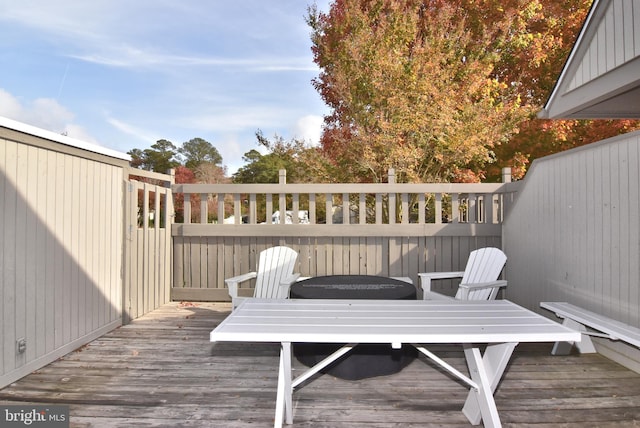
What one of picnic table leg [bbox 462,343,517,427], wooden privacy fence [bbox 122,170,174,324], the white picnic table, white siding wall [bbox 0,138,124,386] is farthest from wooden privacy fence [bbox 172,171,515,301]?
picnic table leg [bbox 462,343,517,427]

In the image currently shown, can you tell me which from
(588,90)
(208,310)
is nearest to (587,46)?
(588,90)

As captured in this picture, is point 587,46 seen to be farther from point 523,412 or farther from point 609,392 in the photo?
point 523,412

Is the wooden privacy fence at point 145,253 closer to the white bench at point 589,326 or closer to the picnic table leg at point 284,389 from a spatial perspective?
the picnic table leg at point 284,389

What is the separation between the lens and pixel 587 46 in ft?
10.5

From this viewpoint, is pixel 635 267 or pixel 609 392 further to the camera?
pixel 635 267

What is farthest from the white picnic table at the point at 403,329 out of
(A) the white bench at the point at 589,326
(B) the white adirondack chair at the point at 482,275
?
(B) the white adirondack chair at the point at 482,275

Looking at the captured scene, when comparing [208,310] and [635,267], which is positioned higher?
[635,267]

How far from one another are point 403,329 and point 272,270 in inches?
85.8

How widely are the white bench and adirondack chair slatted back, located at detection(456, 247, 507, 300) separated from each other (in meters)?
0.45

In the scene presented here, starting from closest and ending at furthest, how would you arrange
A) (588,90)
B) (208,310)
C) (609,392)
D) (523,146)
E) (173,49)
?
(609,392) < (588,90) < (208,310) < (523,146) < (173,49)

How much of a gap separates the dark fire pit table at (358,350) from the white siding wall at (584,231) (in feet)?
5.00

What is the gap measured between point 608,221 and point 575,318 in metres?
0.82

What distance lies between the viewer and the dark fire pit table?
2455mm

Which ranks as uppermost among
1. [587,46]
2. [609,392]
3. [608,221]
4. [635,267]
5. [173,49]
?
[173,49]
